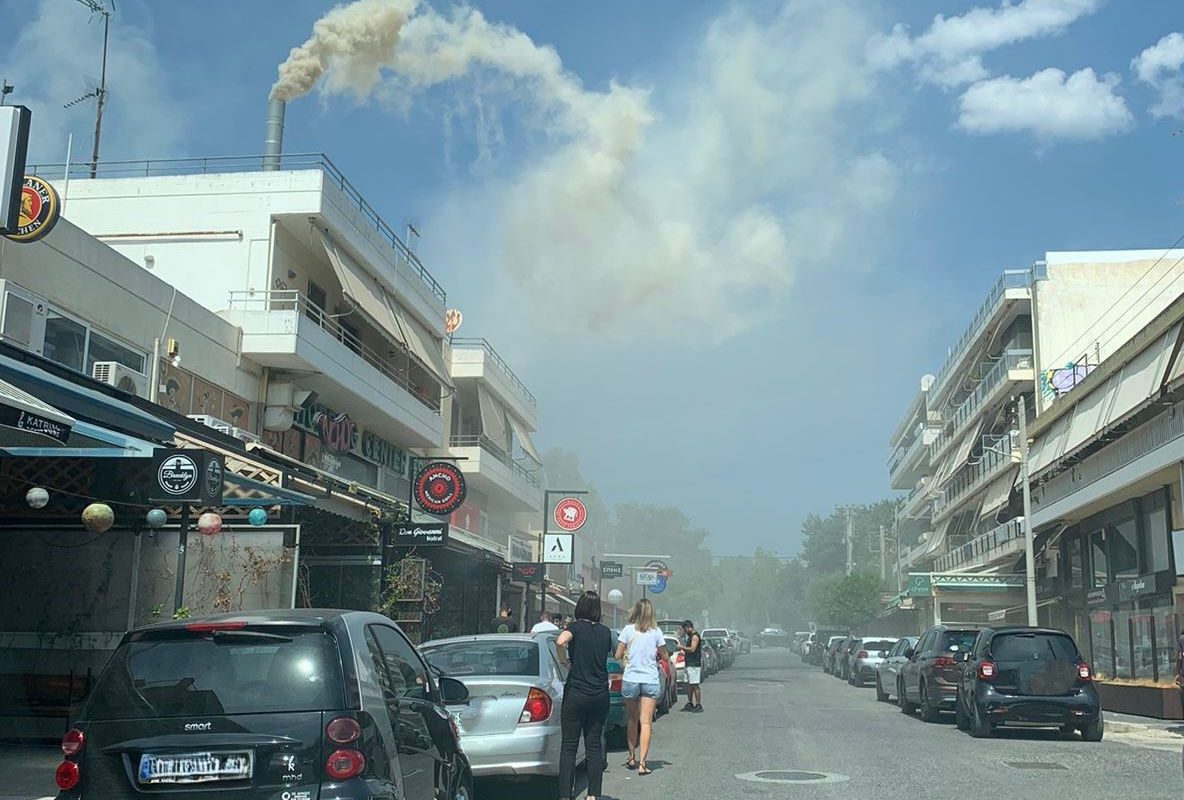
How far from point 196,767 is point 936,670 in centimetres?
1610

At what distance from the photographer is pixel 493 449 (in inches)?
1668

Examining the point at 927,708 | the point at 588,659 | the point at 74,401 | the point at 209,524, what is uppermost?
the point at 74,401

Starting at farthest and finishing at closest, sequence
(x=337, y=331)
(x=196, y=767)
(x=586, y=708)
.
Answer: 1. (x=337, y=331)
2. (x=586, y=708)
3. (x=196, y=767)

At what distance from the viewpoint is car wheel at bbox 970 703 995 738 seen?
1617 cm

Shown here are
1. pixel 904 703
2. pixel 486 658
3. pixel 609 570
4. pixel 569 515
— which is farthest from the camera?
pixel 609 570

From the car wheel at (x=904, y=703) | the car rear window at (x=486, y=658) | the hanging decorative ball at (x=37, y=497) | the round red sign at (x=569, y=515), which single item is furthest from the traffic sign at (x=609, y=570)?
the car rear window at (x=486, y=658)

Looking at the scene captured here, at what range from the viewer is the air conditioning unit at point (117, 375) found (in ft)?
56.7

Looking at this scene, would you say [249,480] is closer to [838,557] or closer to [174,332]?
[174,332]

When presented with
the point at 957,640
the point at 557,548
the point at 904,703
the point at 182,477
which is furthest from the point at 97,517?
the point at 557,548

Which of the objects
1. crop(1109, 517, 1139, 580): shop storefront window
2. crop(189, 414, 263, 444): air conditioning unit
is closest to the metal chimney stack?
crop(189, 414, 263, 444): air conditioning unit

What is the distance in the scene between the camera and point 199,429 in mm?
15445

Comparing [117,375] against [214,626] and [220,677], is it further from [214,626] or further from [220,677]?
[220,677]

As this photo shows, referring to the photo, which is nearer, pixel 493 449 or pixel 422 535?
pixel 422 535

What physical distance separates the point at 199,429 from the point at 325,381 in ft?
31.8
